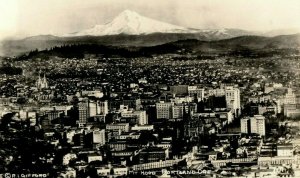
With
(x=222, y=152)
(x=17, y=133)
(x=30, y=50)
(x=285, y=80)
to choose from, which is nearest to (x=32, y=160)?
(x=17, y=133)

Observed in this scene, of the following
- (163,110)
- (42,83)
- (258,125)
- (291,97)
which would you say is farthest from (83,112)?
(291,97)

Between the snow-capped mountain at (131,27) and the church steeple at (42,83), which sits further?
the church steeple at (42,83)

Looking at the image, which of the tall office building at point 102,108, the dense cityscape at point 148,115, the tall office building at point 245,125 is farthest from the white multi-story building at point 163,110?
the tall office building at point 245,125

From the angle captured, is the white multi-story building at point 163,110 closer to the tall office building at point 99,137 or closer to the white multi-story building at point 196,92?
the white multi-story building at point 196,92

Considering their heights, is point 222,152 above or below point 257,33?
below

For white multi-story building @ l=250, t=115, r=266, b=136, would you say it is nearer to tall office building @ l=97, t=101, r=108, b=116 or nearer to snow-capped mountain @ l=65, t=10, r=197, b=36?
snow-capped mountain @ l=65, t=10, r=197, b=36

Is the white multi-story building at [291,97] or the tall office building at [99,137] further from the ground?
the white multi-story building at [291,97]

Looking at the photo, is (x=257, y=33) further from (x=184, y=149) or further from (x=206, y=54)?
(x=184, y=149)

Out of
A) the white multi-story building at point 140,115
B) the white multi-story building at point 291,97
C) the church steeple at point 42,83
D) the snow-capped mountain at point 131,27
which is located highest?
the snow-capped mountain at point 131,27
